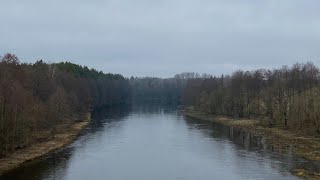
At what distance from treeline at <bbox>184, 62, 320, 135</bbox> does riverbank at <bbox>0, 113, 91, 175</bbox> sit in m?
41.4

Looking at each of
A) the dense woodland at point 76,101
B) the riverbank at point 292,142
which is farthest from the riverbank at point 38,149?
the riverbank at point 292,142

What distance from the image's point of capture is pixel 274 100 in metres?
102

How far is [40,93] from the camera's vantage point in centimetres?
10244

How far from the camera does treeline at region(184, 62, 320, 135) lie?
83100mm

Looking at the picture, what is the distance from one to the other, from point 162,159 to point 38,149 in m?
17.7

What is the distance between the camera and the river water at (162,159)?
4625cm

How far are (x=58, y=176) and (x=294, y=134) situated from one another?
4854 cm

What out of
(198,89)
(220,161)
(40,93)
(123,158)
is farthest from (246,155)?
(198,89)

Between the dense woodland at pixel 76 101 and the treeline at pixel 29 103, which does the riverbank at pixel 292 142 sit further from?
the treeline at pixel 29 103

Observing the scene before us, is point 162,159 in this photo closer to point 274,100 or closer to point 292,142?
point 292,142

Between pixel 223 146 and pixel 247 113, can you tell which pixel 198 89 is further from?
pixel 223 146

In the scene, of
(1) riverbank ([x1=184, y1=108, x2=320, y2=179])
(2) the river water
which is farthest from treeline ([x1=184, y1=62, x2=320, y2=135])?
(2) the river water

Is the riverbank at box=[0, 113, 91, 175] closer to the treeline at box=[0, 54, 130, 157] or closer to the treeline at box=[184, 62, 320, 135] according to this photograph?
the treeline at box=[0, 54, 130, 157]

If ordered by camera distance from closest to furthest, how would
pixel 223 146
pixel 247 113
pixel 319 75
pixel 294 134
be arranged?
1. pixel 223 146
2. pixel 294 134
3. pixel 247 113
4. pixel 319 75
